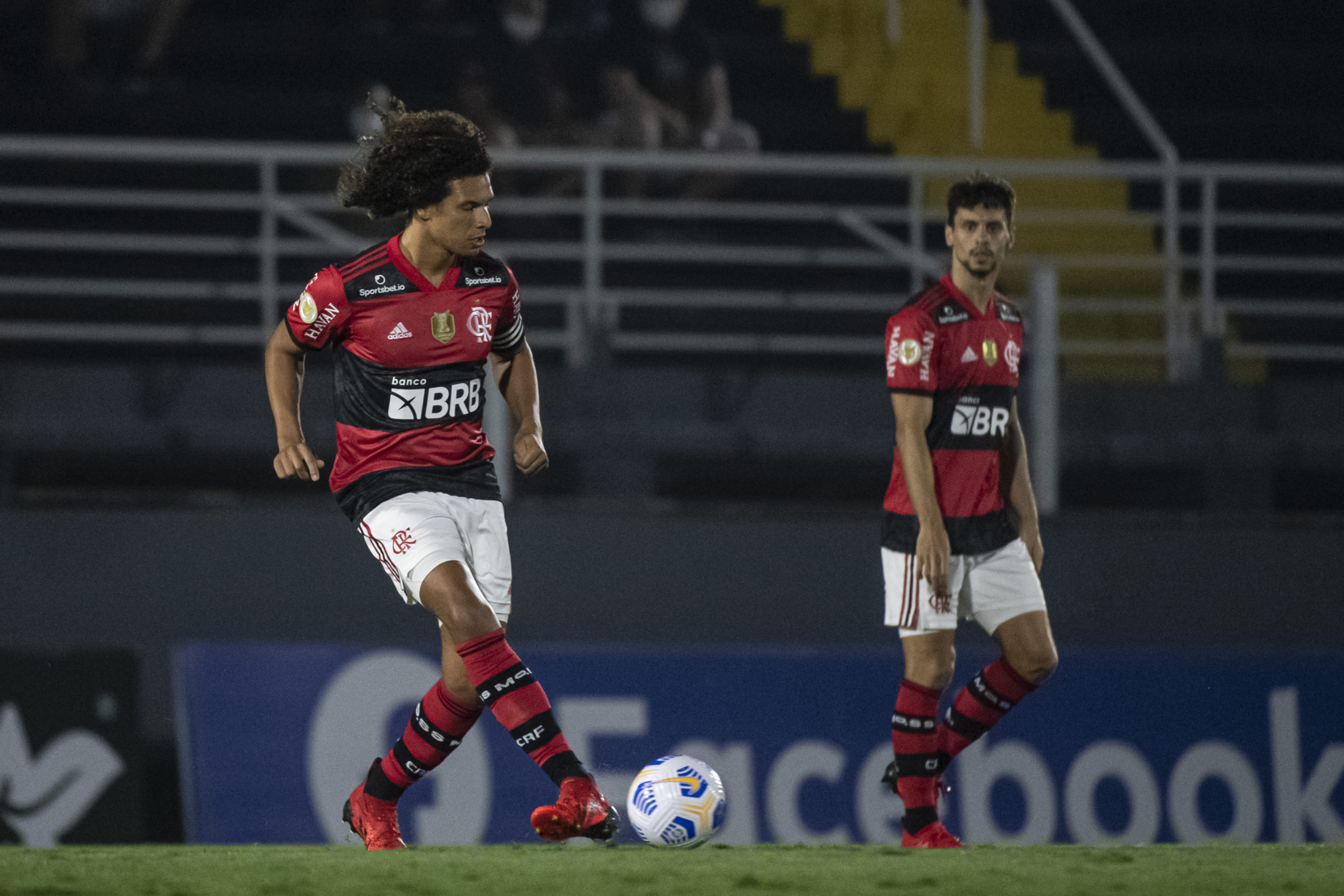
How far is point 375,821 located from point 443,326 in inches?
55.1

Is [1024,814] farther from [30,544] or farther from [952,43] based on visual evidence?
[952,43]

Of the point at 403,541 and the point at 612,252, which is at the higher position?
the point at 612,252

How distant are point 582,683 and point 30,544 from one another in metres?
2.30

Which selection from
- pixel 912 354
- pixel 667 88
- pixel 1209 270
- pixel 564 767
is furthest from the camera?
pixel 667 88

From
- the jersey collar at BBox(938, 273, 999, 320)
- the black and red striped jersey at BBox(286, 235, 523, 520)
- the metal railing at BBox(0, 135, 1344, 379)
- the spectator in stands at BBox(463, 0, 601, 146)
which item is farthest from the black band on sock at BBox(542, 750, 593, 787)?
the spectator in stands at BBox(463, 0, 601, 146)

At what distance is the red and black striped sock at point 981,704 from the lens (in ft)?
16.8

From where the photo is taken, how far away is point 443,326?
458 cm

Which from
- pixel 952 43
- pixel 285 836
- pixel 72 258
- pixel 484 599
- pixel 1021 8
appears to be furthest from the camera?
pixel 1021 8

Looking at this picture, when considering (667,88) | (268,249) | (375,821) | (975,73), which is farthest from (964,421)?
(667,88)

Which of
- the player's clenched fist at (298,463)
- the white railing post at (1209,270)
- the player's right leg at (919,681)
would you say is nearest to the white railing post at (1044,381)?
the white railing post at (1209,270)

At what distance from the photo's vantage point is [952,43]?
10984 millimetres

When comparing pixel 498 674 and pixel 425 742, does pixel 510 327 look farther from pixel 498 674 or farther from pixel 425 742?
pixel 425 742

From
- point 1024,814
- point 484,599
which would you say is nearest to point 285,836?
point 484,599

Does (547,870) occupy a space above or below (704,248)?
below
